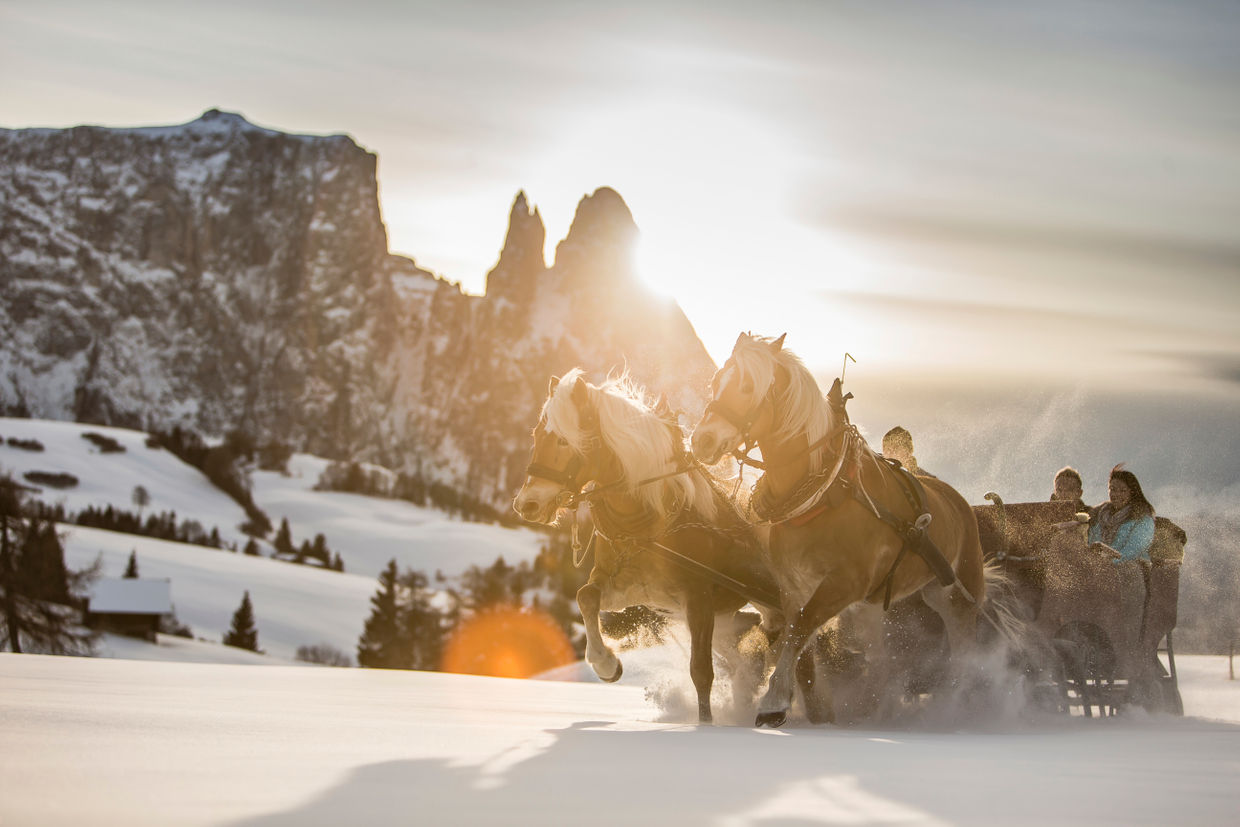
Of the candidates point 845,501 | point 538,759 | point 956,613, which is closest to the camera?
point 538,759

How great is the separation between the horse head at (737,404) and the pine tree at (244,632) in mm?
83136

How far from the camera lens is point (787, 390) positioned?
24.2 feet

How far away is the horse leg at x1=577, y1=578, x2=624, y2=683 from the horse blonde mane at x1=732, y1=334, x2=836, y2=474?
1.52 m

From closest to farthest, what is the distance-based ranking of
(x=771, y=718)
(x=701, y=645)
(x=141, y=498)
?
(x=771, y=718)
(x=701, y=645)
(x=141, y=498)

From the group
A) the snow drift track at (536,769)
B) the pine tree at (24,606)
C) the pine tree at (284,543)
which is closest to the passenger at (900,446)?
the snow drift track at (536,769)

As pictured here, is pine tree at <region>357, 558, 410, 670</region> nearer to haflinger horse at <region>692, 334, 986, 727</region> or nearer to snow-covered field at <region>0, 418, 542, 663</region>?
snow-covered field at <region>0, 418, 542, 663</region>

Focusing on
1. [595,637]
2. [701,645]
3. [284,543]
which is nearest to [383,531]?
[284,543]

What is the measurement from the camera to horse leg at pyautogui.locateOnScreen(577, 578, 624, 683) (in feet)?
24.9

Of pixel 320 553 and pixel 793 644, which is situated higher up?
pixel 793 644

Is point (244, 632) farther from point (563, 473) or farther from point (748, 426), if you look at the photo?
point (748, 426)

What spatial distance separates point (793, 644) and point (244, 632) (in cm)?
8420

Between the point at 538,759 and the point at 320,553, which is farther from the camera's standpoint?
the point at 320,553

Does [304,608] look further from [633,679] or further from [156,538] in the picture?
[633,679]

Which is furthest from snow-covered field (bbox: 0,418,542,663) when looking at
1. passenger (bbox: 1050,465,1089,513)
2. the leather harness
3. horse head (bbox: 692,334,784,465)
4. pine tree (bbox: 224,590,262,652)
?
horse head (bbox: 692,334,784,465)
